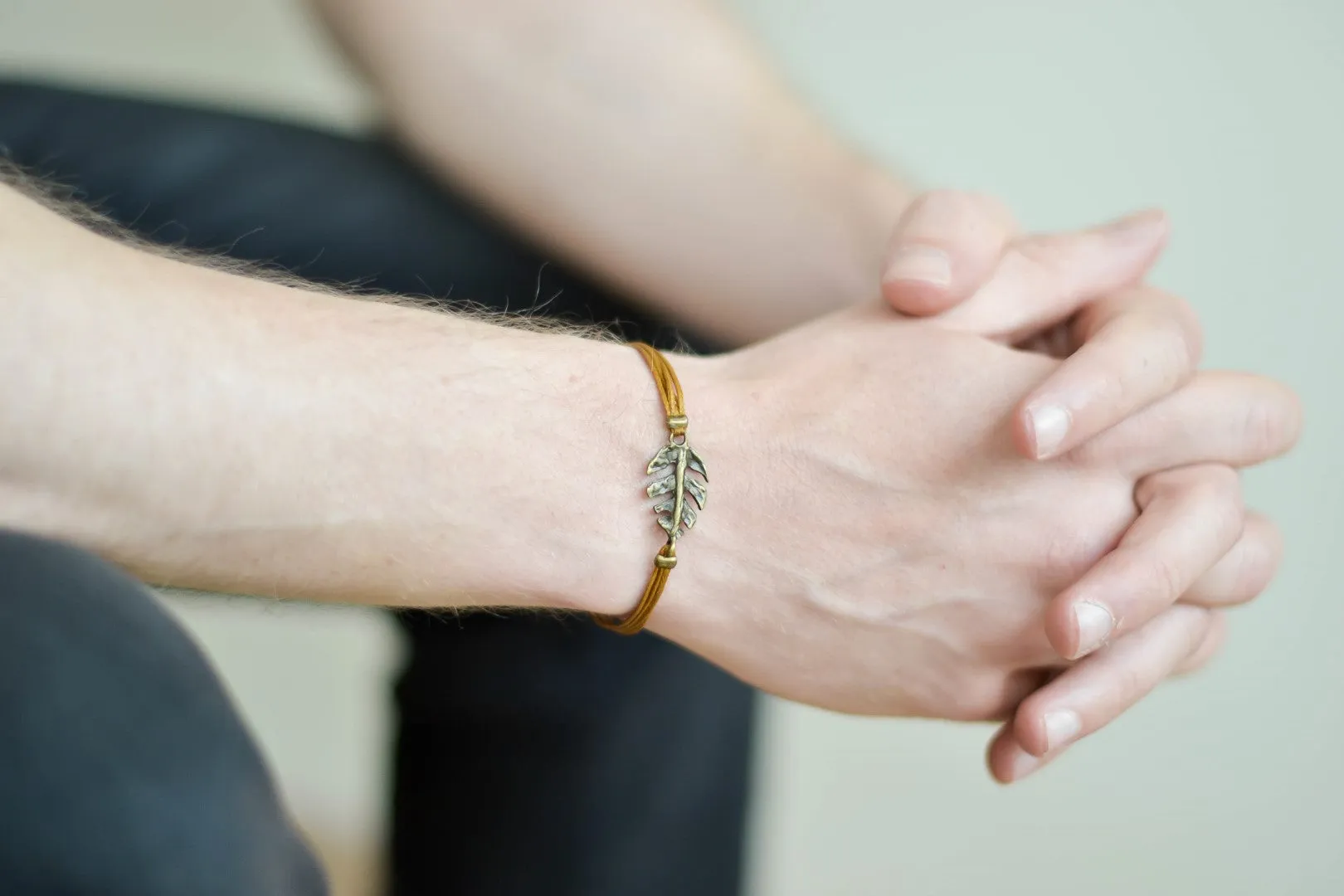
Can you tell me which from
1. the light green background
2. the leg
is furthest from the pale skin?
the light green background

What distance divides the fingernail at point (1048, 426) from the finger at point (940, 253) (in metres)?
0.14

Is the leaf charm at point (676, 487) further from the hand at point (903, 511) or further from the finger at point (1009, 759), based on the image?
the finger at point (1009, 759)

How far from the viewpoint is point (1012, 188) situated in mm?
1417

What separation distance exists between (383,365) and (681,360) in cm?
22

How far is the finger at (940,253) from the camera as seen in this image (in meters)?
0.77

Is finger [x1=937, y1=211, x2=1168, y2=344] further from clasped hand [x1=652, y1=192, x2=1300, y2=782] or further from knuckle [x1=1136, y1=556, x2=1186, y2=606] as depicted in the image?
knuckle [x1=1136, y1=556, x2=1186, y2=606]

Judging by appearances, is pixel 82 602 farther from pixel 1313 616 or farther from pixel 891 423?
pixel 1313 616

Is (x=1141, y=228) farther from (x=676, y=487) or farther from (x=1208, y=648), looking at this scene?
(x=676, y=487)

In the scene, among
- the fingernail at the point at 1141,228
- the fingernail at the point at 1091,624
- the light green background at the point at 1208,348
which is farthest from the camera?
the light green background at the point at 1208,348

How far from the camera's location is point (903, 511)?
0.74 metres

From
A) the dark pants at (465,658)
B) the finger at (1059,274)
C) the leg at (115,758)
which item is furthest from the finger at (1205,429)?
the leg at (115,758)

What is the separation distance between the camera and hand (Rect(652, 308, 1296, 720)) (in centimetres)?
73

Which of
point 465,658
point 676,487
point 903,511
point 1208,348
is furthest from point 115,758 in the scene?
point 1208,348

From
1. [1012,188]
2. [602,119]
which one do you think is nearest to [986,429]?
[602,119]
